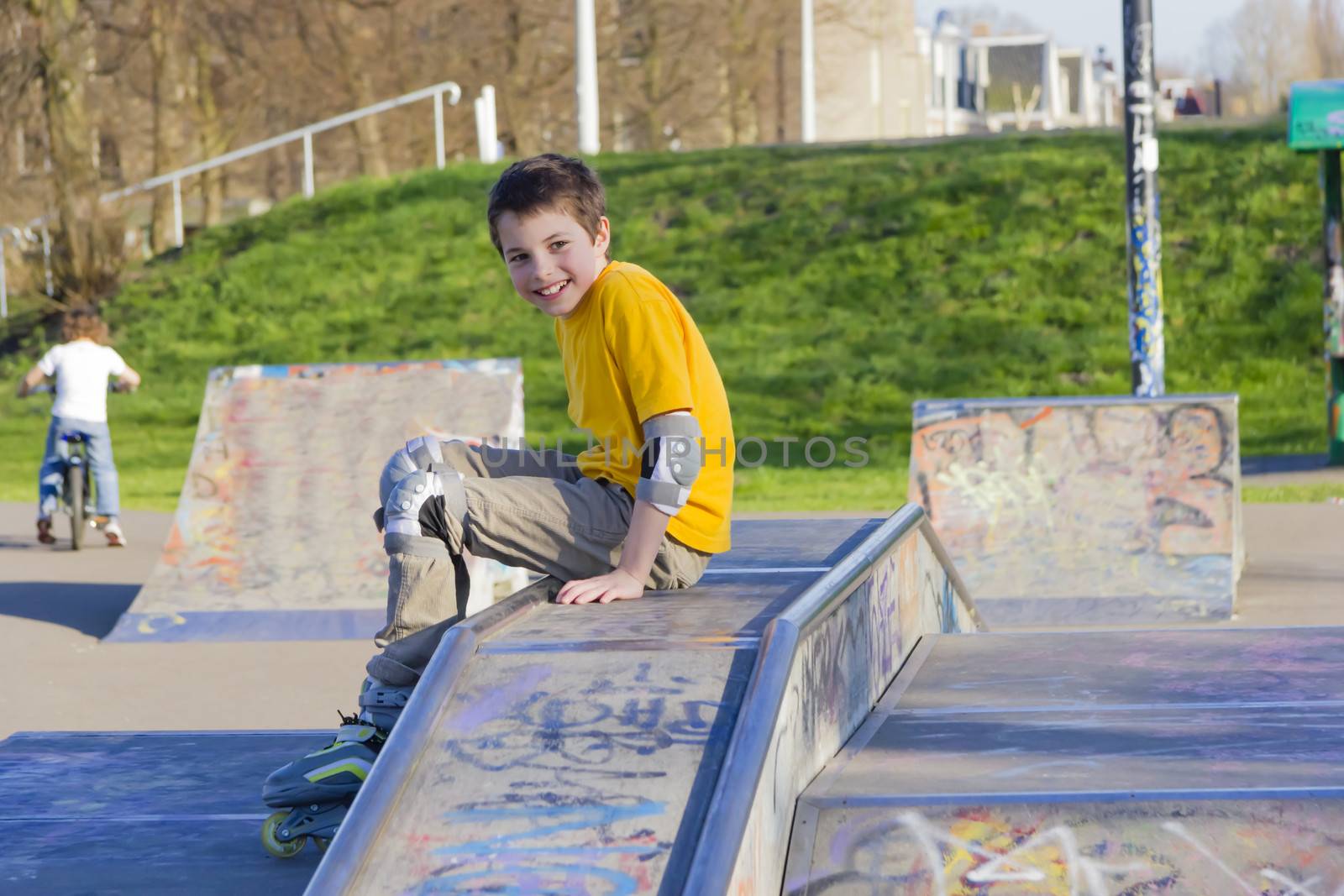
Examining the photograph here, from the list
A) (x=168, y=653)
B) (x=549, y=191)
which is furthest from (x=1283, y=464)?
(x=549, y=191)

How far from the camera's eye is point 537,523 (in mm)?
4047

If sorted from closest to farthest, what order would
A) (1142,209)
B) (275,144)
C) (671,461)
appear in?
(671,461), (1142,209), (275,144)

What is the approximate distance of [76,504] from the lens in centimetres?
1050

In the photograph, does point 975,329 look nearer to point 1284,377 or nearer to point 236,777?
point 1284,377

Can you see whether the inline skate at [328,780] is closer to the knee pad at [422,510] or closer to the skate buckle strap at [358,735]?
the skate buckle strap at [358,735]

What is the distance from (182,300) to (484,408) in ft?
49.7

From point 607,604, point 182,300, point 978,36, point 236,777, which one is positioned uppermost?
point 978,36

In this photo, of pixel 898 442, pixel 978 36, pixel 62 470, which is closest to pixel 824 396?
pixel 898 442

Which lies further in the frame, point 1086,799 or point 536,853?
point 1086,799

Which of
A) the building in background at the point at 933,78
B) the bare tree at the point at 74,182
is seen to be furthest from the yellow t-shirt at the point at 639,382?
the building in background at the point at 933,78

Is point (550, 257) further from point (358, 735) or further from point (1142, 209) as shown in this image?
point (1142, 209)

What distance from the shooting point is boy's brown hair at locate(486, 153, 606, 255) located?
13.2 feet

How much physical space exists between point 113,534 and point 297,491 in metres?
2.81

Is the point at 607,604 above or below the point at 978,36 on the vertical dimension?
below
